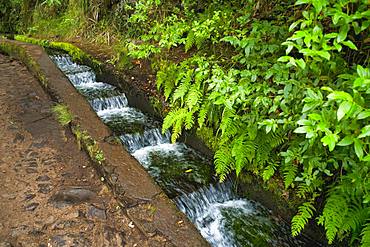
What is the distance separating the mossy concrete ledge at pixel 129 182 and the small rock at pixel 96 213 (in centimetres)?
20

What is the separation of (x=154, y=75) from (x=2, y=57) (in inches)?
156

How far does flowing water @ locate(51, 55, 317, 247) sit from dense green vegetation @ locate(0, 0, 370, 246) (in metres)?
0.41

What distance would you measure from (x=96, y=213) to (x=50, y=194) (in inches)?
24.1

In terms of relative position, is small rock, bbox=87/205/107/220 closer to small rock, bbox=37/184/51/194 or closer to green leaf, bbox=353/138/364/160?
small rock, bbox=37/184/51/194

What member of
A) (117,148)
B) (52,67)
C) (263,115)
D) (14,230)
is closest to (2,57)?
(52,67)

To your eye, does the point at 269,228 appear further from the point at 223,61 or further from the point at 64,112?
the point at 64,112

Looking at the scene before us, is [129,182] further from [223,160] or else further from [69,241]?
[223,160]

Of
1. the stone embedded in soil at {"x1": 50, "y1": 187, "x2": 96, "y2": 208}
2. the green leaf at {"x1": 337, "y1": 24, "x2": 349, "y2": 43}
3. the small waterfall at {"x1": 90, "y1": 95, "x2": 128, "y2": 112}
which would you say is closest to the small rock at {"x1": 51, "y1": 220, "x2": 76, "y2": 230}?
the stone embedded in soil at {"x1": 50, "y1": 187, "x2": 96, "y2": 208}

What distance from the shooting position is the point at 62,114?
15.8ft

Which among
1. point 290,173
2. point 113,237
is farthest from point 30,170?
point 290,173

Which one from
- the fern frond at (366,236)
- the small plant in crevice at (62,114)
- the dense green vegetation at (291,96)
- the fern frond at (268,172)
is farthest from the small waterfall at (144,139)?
the fern frond at (366,236)

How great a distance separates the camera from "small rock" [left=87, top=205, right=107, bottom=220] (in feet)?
10.2

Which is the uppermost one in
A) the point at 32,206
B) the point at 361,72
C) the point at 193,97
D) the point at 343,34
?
the point at 343,34

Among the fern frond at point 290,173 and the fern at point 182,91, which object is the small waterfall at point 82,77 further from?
the fern frond at point 290,173
